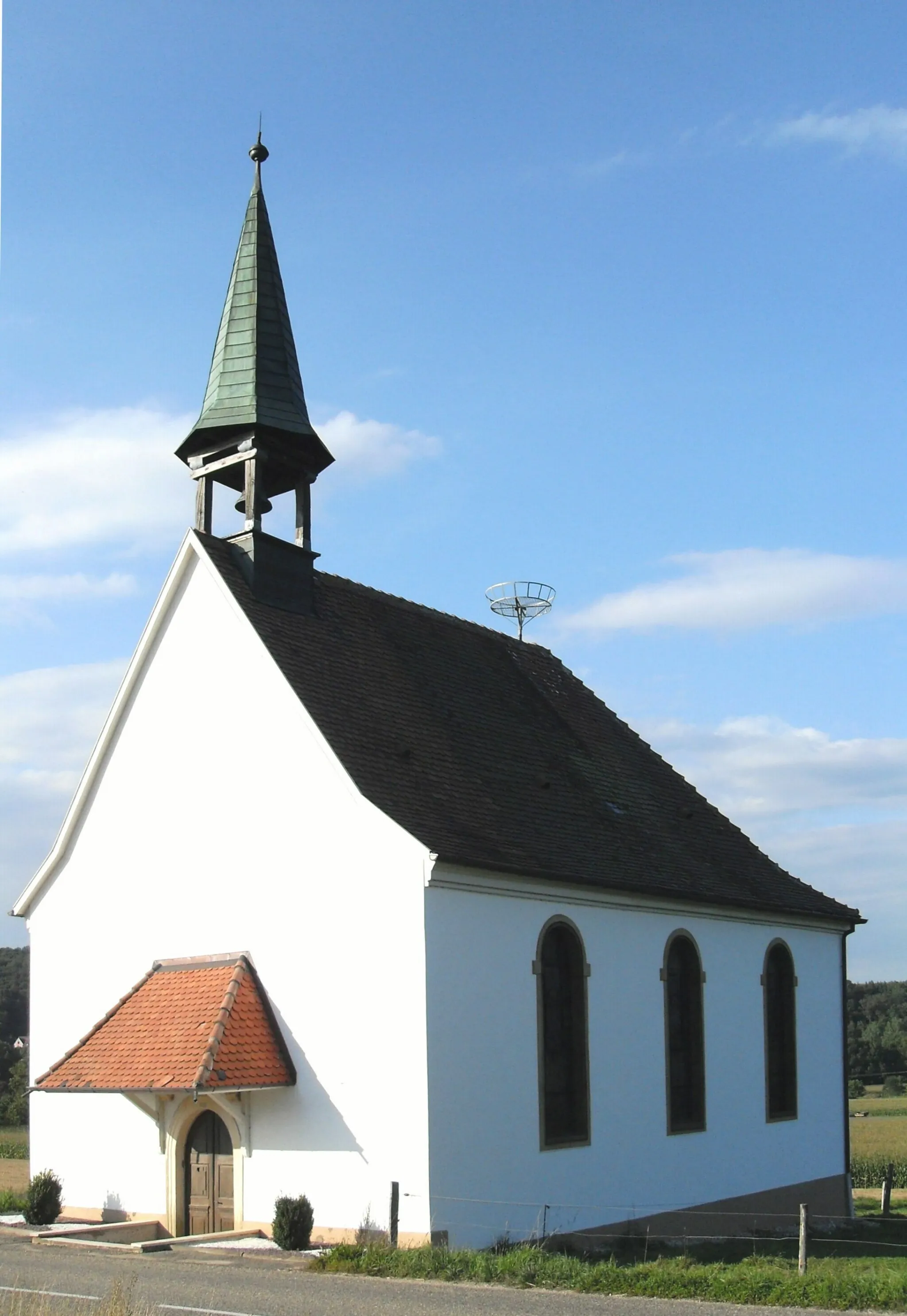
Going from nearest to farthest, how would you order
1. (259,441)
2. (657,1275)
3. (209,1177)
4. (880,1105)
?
(657,1275)
(209,1177)
(259,441)
(880,1105)

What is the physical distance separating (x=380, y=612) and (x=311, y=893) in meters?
6.51

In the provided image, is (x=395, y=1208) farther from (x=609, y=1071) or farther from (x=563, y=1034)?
(x=609, y=1071)

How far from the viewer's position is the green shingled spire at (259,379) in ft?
69.9

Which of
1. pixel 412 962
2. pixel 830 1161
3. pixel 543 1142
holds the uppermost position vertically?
pixel 412 962

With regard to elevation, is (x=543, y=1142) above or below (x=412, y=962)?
below

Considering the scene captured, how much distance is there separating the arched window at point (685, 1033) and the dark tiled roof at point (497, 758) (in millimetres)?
978

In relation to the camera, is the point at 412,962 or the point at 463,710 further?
the point at 463,710

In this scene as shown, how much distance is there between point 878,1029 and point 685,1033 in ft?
248

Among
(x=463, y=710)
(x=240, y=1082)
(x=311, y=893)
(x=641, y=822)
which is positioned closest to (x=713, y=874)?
(x=641, y=822)

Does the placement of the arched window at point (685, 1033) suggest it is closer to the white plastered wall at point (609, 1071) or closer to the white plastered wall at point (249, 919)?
the white plastered wall at point (609, 1071)

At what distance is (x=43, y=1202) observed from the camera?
18.9 m

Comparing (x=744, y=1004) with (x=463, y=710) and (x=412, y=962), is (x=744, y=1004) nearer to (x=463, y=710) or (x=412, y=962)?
(x=463, y=710)

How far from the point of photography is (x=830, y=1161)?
2600cm

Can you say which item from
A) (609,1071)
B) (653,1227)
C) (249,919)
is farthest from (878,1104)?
(249,919)
